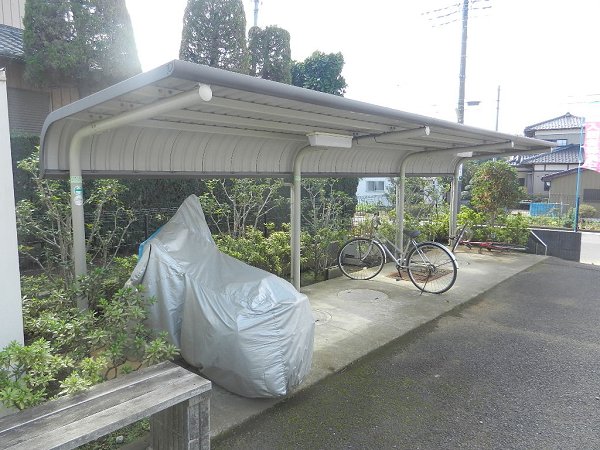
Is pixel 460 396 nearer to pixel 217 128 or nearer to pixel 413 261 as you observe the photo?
pixel 413 261

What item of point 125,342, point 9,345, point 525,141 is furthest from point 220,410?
point 525,141

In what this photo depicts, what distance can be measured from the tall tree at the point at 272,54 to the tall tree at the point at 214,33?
9.07 ft

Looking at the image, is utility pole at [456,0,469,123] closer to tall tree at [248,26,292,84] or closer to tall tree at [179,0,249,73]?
tall tree at [179,0,249,73]

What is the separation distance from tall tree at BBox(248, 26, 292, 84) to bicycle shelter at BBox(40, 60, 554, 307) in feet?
31.5

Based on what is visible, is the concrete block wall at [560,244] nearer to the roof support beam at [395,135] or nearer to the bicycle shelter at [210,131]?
the bicycle shelter at [210,131]

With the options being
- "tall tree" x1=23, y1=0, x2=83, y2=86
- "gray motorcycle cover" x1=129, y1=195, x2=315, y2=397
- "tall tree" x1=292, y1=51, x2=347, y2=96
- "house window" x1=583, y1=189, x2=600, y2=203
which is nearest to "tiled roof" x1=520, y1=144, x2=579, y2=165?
"house window" x1=583, y1=189, x2=600, y2=203

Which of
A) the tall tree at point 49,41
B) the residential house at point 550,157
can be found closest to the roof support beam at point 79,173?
the tall tree at point 49,41

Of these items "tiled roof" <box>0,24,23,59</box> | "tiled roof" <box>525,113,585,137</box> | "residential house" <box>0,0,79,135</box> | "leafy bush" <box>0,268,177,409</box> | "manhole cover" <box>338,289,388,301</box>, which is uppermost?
"tiled roof" <box>525,113,585,137</box>

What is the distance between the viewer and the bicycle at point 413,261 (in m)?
5.68

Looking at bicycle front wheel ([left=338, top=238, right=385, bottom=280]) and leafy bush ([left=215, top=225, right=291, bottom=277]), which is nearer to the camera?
leafy bush ([left=215, top=225, right=291, bottom=277])

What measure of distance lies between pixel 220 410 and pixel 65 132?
2392mm

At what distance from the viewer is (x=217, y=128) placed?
13.0ft

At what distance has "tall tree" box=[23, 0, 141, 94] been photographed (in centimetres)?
757

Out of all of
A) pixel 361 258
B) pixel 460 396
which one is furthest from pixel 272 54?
pixel 460 396
